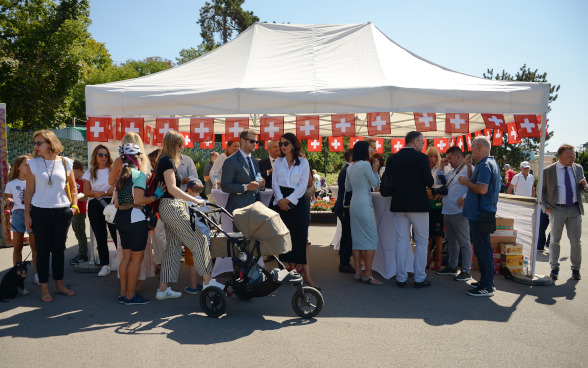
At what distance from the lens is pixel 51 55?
17.5 metres

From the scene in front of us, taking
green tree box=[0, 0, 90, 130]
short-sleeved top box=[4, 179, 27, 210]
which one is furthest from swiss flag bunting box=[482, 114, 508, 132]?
green tree box=[0, 0, 90, 130]

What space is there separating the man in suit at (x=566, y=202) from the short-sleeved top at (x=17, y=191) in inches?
304

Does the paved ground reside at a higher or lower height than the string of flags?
lower

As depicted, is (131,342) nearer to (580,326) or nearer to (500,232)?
(580,326)

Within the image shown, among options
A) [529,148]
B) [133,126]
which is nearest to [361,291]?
[133,126]

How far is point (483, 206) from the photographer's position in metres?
5.46

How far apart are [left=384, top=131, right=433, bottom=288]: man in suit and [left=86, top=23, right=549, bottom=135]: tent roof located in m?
0.72

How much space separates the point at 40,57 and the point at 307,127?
1474 centimetres

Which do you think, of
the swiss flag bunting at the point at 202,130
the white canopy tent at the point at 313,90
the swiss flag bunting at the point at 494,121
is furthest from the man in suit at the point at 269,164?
the swiss flag bunting at the point at 494,121

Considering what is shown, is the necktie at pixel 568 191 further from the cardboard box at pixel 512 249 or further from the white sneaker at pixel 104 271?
the white sneaker at pixel 104 271

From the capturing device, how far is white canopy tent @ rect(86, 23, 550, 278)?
6152mm

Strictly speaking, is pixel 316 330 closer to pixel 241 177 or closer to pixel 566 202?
pixel 241 177

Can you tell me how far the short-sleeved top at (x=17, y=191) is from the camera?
654 centimetres

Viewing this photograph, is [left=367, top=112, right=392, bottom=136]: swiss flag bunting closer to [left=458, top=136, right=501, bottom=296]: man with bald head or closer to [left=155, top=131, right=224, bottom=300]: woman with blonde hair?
[left=458, top=136, right=501, bottom=296]: man with bald head
